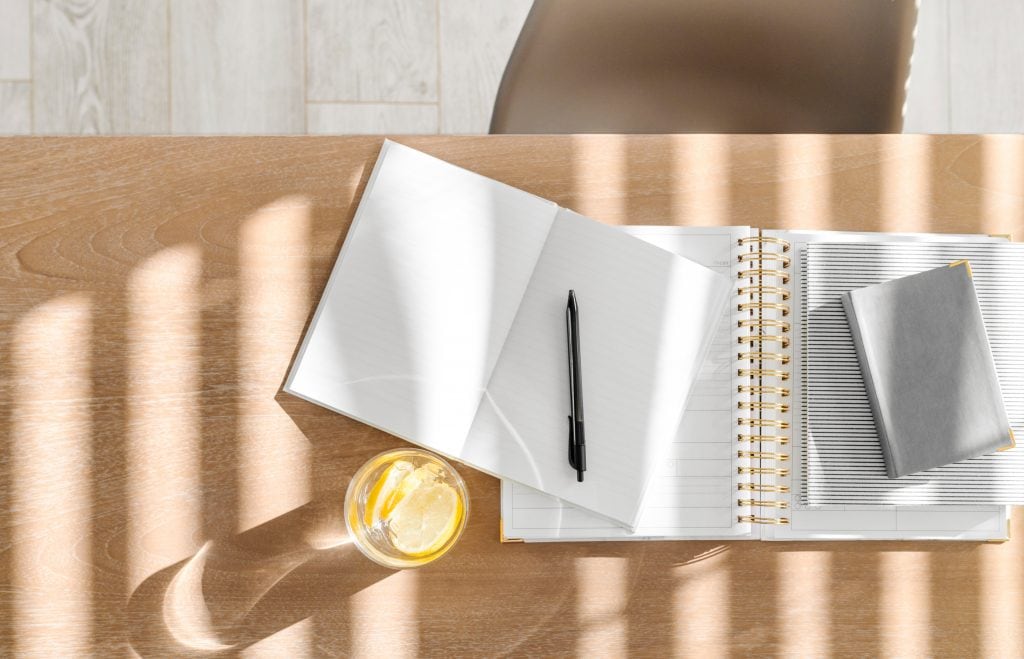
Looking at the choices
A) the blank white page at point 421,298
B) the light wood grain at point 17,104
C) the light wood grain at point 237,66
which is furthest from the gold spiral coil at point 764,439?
the light wood grain at point 17,104

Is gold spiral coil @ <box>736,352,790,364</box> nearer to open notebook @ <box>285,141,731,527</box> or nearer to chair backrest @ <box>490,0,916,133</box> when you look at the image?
open notebook @ <box>285,141,731,527</box>

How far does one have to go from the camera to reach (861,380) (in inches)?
31.4

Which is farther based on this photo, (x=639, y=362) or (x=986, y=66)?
(x=986, y=66)

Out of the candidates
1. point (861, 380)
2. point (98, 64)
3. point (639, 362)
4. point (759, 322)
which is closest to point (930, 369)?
point (861, 380)

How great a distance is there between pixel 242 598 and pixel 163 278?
33 cm

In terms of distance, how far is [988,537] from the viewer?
803mm

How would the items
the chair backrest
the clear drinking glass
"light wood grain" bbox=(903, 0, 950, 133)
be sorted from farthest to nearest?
"light wood grain" bbox=(903, 0, 950, 133), the chair backrest, the clear drinking glass

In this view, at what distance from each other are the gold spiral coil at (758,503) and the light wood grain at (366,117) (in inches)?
36.5

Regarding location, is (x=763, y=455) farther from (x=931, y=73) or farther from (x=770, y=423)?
(x=931, y=73)

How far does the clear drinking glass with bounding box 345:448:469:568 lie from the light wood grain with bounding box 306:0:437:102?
91 centimetres

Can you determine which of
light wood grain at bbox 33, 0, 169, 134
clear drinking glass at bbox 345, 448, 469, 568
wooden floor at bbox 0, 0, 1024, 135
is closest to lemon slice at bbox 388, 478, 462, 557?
clear drinking glass at bbox 345, 448, 469, 568

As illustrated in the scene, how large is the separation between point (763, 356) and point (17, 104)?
1.38 meters

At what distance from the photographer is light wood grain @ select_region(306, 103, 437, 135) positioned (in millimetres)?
1436

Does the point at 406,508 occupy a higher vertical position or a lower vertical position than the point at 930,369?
lower
